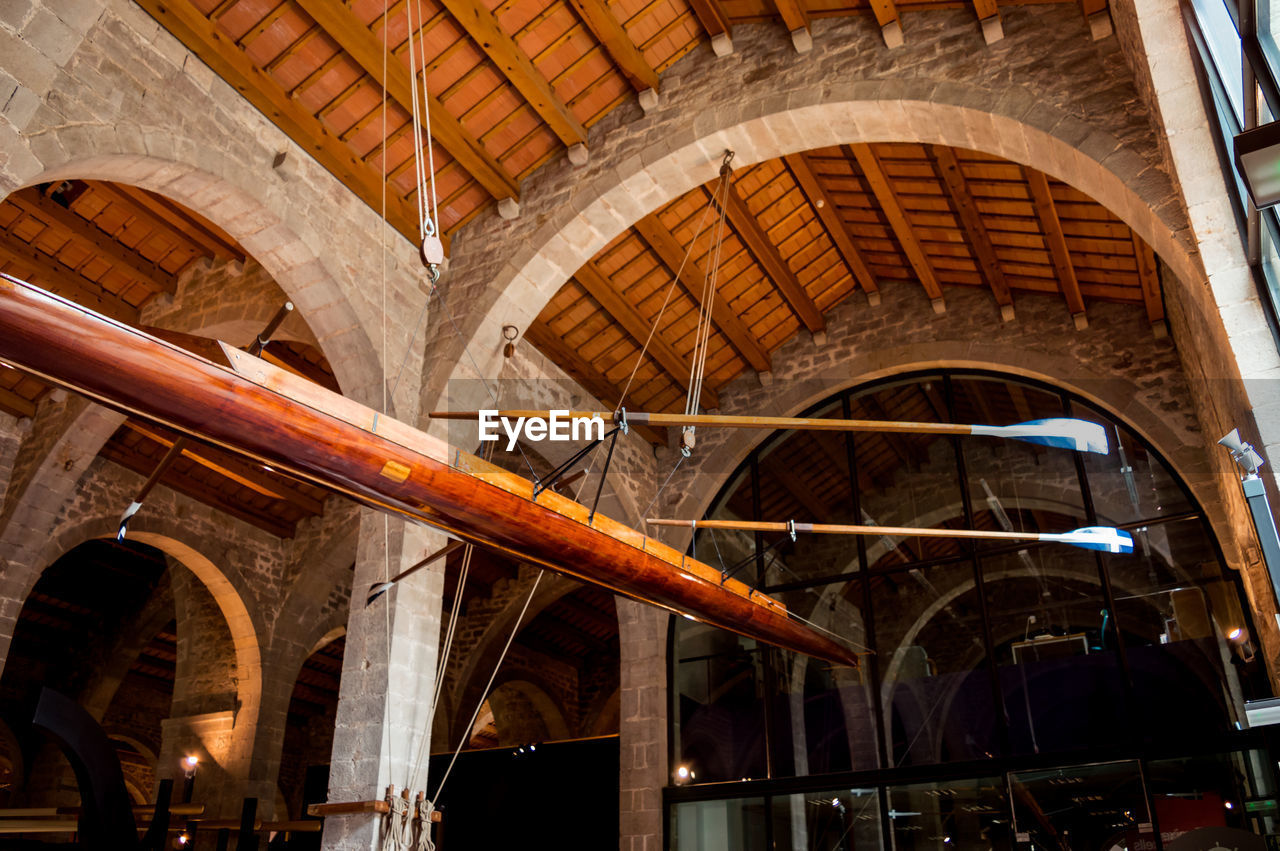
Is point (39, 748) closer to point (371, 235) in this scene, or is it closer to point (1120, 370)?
point (371, 235)

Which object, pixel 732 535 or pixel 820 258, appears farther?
pixel 732 535

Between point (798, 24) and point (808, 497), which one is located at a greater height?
point (798, 24)

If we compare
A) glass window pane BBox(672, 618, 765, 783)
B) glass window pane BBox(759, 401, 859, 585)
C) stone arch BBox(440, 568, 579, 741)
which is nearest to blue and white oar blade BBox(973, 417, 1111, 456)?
glass window pane BBox(759, 401, 859, 585)

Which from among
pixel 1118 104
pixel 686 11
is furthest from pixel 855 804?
pixel 686 11

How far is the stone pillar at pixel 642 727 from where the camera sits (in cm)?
855

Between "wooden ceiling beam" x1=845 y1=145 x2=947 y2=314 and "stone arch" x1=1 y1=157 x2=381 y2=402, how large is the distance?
4244mm

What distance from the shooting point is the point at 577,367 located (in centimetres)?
909

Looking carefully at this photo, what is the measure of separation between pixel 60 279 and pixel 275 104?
3182mm

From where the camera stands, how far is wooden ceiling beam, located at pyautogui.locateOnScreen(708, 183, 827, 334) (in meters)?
8.01

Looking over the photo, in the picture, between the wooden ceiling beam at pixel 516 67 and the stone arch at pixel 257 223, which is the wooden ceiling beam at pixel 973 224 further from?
the stone arch at pixel 257 223

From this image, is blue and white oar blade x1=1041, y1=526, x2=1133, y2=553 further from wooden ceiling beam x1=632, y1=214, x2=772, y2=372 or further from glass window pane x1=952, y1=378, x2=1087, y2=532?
wooden ceiling beam x1=632, y1=214, x2=772, y2=372

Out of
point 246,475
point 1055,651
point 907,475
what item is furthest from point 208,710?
point 1055,651

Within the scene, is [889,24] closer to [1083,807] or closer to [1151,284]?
[1151,284]

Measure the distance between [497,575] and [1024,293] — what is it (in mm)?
8326
